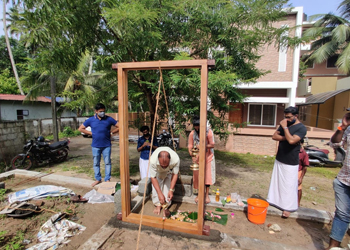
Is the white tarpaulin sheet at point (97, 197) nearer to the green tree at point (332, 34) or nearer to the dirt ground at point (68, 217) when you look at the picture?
the dirt ground at point (68, 217)

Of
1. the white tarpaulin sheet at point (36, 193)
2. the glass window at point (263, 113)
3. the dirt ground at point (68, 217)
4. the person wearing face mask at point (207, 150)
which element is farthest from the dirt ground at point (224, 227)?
the glass window at point (263, 113)

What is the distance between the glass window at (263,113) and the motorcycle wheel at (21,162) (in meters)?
10.7

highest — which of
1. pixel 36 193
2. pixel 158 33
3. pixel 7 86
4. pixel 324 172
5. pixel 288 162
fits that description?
pixel 7 86

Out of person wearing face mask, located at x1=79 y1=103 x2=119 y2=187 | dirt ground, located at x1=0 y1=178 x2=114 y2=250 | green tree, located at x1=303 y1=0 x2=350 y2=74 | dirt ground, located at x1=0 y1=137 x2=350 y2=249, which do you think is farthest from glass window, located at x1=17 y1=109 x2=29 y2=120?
green tree, located at x1=303 y1=0 x2=350 y2=74

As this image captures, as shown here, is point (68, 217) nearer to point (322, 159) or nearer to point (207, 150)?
point (207, 150)

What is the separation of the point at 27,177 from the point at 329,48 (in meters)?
21.5

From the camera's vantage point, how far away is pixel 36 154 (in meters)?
6.38

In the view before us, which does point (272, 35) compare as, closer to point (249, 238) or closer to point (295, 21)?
point (249, 238)

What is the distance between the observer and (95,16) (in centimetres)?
385

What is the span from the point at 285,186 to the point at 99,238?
10.2ft

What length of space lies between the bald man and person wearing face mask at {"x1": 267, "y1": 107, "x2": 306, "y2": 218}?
1805 mm

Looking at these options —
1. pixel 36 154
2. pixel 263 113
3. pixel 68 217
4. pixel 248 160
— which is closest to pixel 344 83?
pixel 263 113

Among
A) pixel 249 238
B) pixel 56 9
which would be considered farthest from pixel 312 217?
pixel 56 9

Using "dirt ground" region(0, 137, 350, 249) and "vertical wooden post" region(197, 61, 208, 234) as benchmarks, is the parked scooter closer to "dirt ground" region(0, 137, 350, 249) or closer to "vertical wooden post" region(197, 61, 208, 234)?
"dirt ground" region(0, 137, 350, 249)
